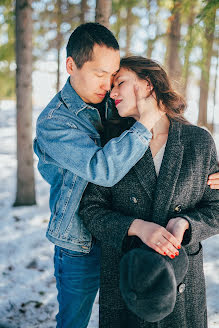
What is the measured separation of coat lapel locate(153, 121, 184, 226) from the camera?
163cm

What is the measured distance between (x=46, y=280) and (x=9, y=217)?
1.78 metres

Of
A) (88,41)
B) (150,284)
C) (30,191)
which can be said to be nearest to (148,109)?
(88,41)

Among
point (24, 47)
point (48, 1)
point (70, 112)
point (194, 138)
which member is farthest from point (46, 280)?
point (48, 1)

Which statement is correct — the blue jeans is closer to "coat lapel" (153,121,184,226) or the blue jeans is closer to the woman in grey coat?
the woman in grey coat

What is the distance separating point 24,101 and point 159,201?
3768 millimetres

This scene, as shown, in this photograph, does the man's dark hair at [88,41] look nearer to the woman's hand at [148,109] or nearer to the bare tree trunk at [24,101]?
the woman's hand at [148,109]

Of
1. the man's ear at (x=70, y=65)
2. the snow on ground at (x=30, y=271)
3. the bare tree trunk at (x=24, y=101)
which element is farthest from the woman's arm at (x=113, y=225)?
the bare tree trunk at (x=24, y=101)

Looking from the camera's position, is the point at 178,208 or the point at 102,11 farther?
the point at 102,11

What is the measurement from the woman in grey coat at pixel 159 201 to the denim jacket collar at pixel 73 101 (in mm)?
209

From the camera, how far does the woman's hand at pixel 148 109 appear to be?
1.65 metres

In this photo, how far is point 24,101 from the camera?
189 inches

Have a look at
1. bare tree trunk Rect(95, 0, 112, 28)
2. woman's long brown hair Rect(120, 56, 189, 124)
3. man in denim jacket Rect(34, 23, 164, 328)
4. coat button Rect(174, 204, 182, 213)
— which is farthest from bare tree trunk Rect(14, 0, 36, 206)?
coat button Rect(174, 204, 182, 213)

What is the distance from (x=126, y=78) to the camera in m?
1.91

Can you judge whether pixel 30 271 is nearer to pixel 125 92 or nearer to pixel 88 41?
pixel 125 92
